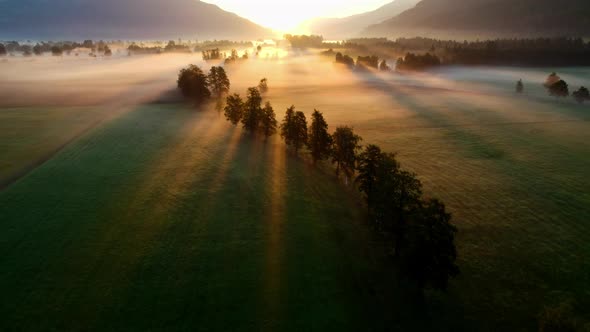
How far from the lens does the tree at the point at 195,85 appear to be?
136 m

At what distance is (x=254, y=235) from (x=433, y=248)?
23775mm

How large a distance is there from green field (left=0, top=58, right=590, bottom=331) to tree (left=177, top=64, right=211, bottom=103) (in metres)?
50.7

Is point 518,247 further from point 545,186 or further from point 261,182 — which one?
point 261,182

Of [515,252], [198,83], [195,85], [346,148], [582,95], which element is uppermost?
[198,83]

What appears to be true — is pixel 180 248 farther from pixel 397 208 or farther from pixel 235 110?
pixel 235 110

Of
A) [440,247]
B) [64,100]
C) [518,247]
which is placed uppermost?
[64,100]

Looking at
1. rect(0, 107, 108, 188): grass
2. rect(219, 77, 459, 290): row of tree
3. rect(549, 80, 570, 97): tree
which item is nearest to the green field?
rect(0, 107, 108, 188): grass

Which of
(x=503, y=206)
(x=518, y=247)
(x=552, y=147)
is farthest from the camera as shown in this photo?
(x=552, y=147)

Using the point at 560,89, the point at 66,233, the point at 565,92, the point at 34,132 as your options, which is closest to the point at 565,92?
the point at 565,92

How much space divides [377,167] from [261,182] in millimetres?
22896

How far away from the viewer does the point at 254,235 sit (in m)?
45.8

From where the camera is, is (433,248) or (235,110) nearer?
(433,248)

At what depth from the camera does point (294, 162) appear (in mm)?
73250

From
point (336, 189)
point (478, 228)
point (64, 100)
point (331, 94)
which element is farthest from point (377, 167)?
point (64, 100)
